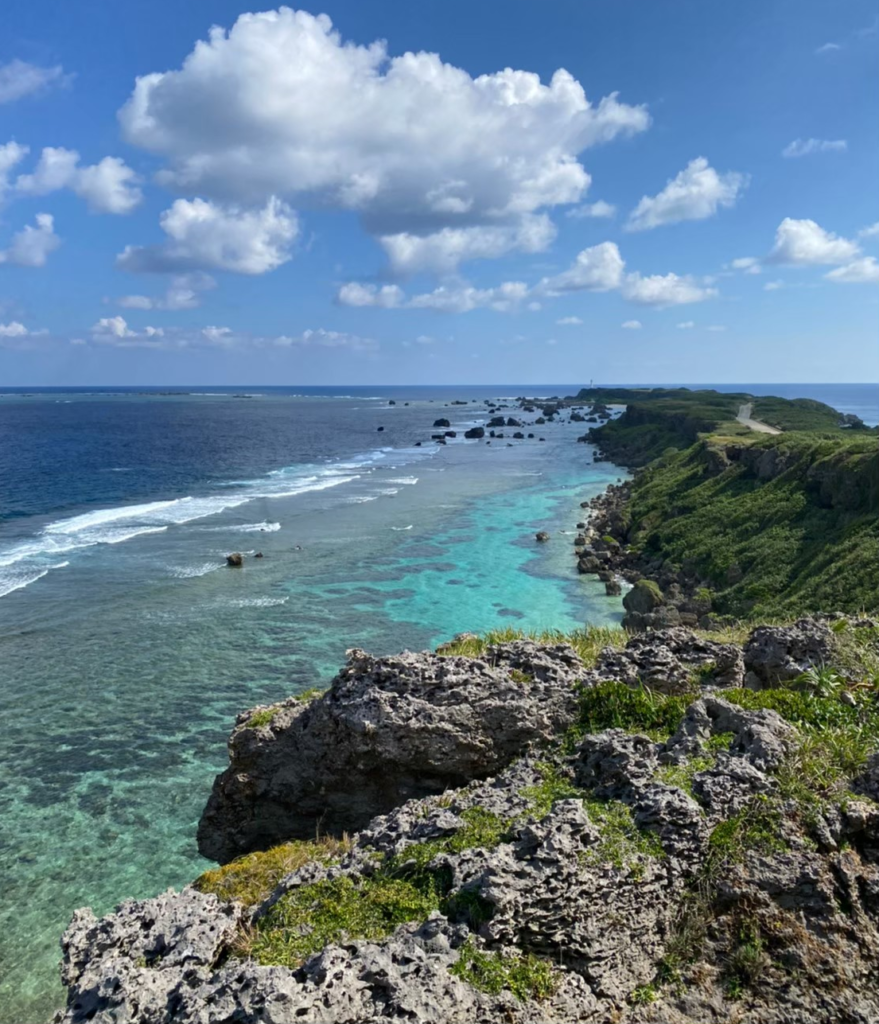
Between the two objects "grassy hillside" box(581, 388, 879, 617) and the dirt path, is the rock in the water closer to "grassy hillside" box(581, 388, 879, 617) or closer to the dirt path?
"grassy hillside" box(581, 388, 879, 617)

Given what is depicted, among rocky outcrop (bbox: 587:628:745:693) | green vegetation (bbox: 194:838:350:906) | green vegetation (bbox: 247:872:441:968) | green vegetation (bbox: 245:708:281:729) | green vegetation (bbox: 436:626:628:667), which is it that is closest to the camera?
green vegetation (bbox: 247:872:441:968)

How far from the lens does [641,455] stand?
10812 cm

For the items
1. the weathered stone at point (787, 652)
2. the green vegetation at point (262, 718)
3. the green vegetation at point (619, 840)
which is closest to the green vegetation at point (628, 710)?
the weathered stone at point (787, 652)

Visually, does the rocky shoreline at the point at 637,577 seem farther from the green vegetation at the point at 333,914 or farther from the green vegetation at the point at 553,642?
the green vegetation at the point at 333,914

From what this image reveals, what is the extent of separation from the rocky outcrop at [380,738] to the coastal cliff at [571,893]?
3.7 inches

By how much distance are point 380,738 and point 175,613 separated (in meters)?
29.4

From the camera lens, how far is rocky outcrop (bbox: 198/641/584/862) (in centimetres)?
1295

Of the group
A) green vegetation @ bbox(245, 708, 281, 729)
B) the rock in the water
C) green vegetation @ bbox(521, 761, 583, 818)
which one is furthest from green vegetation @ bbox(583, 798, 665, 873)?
the rock in the water

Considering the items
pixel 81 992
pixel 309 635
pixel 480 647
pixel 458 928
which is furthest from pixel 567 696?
pixel 309 635

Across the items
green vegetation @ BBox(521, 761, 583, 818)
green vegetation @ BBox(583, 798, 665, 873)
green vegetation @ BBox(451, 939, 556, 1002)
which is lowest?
green vegetation @ BBox(451, 939, 556, 1002)

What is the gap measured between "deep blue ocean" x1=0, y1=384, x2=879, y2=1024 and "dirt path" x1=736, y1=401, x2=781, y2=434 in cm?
1939

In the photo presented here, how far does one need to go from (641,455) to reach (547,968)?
106 metres

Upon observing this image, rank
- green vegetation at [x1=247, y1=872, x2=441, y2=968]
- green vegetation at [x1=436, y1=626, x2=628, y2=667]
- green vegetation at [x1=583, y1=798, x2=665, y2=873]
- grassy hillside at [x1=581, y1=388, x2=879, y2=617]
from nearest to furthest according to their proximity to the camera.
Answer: green vegetation at [x1=247, y1=872, x2=441, y2=968] → green vegetation at [x1=583, y1=798, x2=665, y2=873] → green vegetation at [x1=436, y1=626, x2=628, y2=667] → grassy hillside at [x1=581, y1=388, x2=879, y2=617]

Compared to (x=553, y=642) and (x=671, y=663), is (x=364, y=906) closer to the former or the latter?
(x=671, y=663)
